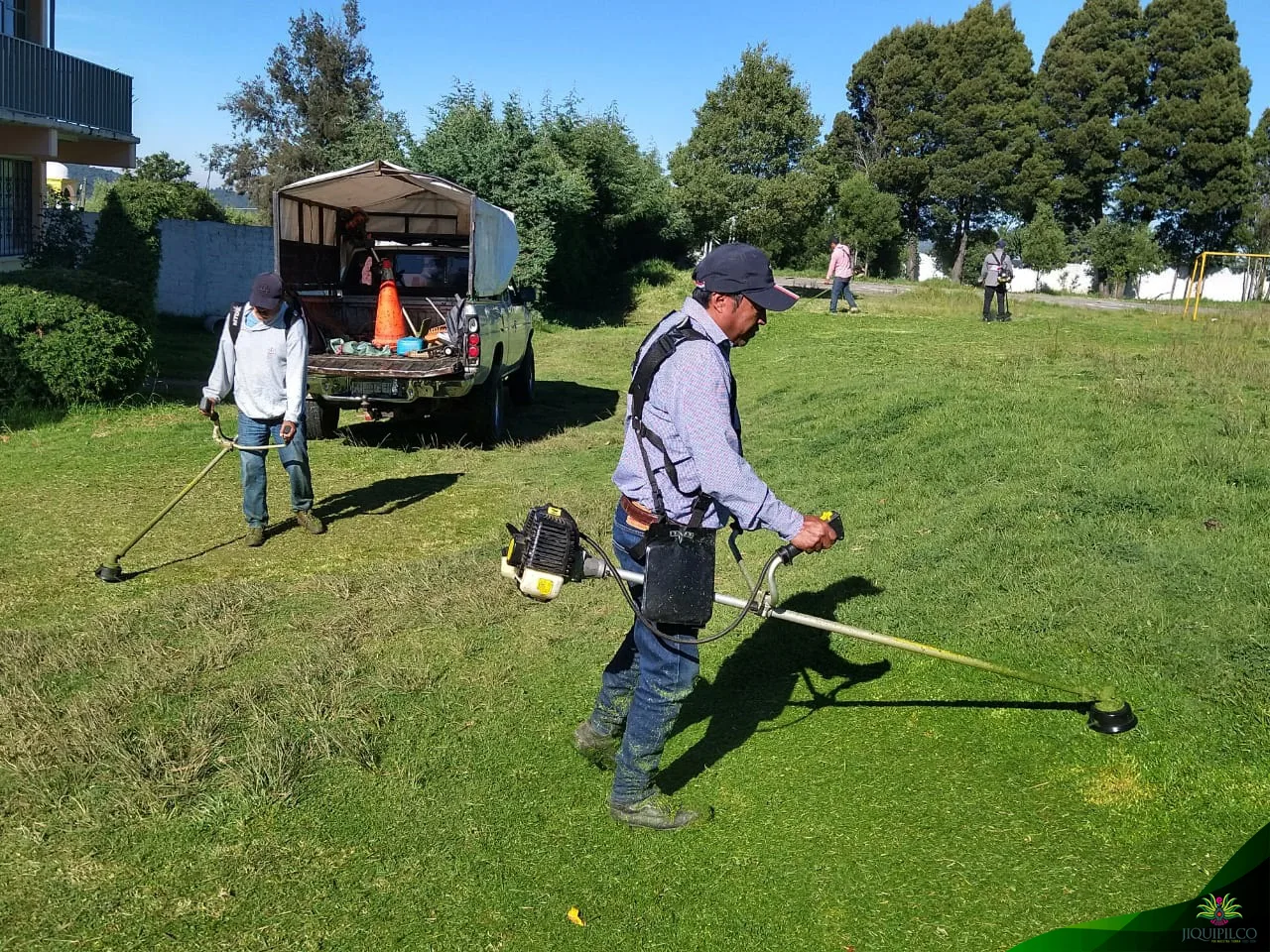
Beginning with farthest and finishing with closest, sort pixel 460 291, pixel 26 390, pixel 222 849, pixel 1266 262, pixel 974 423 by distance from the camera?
pixel 1266 262, pixel 460 291, pixel 26 390, pixel 974 423, pixel 222 849

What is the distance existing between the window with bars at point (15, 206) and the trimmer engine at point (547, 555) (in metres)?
17.2

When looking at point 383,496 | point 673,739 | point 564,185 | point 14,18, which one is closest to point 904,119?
point 564,185

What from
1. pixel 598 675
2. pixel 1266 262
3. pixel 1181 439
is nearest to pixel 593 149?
pixel 1181 439

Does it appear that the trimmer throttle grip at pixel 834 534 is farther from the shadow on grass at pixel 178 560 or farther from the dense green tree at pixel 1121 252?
the dense green tree at pixel 1121 252

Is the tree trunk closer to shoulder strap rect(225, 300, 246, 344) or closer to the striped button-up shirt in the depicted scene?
shoulder strap rect(225, 300, 246, 344)

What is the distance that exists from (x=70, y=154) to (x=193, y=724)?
18359 millimetres

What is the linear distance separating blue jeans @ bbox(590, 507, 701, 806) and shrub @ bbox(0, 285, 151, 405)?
930cm

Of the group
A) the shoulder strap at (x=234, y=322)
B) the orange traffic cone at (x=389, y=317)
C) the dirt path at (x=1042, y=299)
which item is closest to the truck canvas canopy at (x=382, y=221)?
the orange traffic cone at (x=389, y=317)

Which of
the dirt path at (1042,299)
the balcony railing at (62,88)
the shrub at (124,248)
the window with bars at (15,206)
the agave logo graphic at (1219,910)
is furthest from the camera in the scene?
the dirt path at (1042,299)

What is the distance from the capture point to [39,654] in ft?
16.7

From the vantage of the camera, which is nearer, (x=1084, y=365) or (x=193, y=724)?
(x=193, y=724)

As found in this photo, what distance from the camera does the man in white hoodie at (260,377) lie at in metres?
7.05

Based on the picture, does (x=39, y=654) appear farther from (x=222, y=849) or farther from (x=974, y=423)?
(x=974, y=423)

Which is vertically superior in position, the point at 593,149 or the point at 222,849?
the point at 593,149
